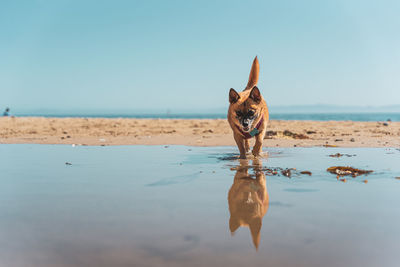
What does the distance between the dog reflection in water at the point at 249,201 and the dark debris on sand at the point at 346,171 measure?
3.50ft

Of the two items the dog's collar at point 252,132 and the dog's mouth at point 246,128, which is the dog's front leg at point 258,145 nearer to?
the dog's collar at point 252,132

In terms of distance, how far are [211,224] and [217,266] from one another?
0.69 meters

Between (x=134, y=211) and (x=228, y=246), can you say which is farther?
(x=134, y=211)

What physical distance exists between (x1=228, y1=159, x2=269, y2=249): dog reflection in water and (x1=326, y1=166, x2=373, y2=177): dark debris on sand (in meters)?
1.07

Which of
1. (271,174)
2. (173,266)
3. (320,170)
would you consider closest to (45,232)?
(173,266)

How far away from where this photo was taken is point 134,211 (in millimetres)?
2977

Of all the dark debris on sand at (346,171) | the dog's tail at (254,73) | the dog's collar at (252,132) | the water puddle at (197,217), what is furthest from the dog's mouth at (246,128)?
the dog's tail at (254,73)

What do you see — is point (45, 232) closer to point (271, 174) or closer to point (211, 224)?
point (211, 224)

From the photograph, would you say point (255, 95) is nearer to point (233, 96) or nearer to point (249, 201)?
point (233, 96)

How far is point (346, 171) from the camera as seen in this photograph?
486 centimetres

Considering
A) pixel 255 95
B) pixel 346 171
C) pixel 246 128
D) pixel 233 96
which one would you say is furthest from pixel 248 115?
pixel 346 171

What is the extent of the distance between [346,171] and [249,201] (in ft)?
7.47

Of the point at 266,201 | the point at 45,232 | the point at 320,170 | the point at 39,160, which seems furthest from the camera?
the point at 39,160

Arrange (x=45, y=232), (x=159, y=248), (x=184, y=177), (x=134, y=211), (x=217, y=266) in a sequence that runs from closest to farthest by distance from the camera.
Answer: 1. (x=217, y=266)
2. (x=159, y=248)
3. (x=45, y=232)
4. (x=134, y=211)
5. (x=184, y=177)
